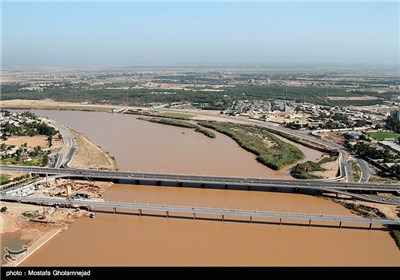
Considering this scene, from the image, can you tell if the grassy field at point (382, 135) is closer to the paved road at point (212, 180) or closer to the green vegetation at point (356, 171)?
the green vegetation at point (356, 171)

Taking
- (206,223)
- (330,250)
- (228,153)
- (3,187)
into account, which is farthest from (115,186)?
(330,250)

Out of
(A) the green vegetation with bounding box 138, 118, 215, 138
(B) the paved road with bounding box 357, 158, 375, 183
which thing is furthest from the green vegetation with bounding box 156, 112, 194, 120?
(B) the paved road with bounding box 357, 158, 375, 183

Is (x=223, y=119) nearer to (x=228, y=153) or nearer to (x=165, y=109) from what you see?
(x=165, y=109)

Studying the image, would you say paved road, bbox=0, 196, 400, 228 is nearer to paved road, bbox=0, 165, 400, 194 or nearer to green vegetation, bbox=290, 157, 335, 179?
paved road, bbox=0, 165, 400, 194

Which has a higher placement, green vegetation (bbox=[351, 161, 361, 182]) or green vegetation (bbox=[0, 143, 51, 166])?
green vegetation (bbox=[351, 161, 361, 182])

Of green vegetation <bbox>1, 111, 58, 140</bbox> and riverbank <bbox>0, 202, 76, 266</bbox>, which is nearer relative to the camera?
riverbank <bbox>0, 202, 76, 266</bbox>

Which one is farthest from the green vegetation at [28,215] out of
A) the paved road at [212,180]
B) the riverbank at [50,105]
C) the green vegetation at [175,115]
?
the riverbank at [50,105]

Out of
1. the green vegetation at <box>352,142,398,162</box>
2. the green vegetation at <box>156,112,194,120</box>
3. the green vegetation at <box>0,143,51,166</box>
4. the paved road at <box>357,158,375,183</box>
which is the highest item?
the green vegetation at <box>352,142,398,162</box>

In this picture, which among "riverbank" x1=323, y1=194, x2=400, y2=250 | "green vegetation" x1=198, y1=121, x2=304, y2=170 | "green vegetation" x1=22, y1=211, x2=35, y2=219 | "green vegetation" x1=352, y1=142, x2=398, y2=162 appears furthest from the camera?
"green vegetation" x1=198, y1=121, x2=304, y2=170
